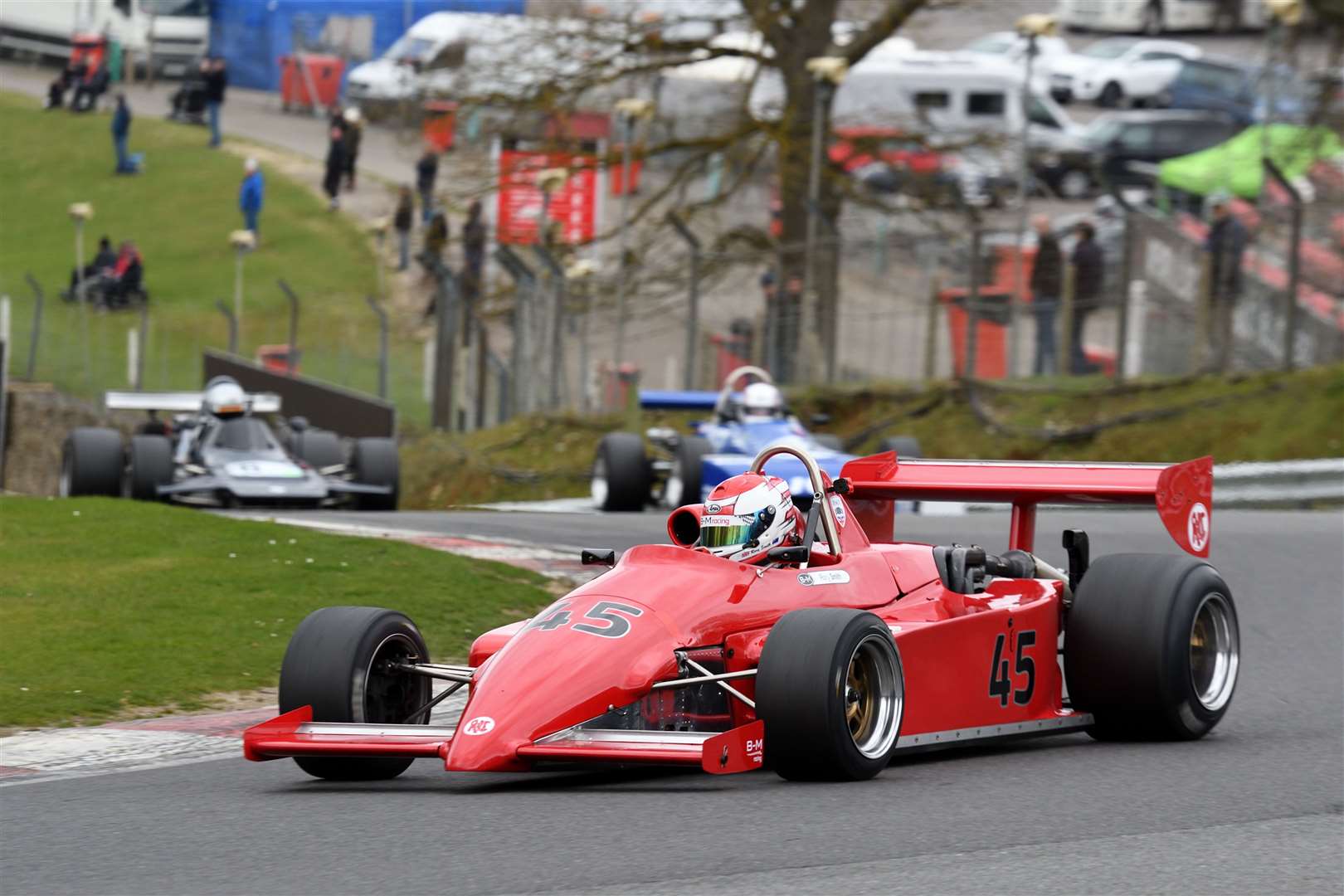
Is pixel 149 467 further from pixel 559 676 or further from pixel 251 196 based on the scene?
pixel 251 196

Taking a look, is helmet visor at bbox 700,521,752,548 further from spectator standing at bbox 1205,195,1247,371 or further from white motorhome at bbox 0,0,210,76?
white motorhome at bbox 0,0,210,76

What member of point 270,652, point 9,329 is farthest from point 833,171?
point 270,652

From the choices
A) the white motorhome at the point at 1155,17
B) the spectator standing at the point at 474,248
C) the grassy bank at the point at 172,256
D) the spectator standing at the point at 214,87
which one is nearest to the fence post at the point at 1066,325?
the spectator standing at the point at 474,248

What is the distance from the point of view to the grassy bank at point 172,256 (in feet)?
109

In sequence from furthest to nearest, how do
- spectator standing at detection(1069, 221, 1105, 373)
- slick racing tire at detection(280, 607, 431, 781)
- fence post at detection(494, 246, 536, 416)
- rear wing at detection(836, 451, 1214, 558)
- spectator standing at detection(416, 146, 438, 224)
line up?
spectator standing at detection(416, 146, 438, 224)
fence post at detection(494, 246, 536, 416)
spectator standing at detection(1069, 221, 1105, 373)
rear wing at detection(836, 451, 1214, 558)
slick racing tire at detection(280, 607, 431, 781)

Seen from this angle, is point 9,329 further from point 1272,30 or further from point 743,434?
point 1272,30

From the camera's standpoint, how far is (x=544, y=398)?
1109 inches

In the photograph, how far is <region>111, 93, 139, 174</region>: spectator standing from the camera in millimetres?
43812

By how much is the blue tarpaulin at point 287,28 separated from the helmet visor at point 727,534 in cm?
3631

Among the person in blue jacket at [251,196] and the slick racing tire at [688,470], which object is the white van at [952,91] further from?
the slick racing tire at [688,470]

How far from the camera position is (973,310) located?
24328 millimetres

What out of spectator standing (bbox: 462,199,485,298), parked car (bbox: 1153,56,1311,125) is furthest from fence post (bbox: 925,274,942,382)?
parked car (bbox: 1153,56,1311,125)

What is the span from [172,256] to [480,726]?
1401 inches

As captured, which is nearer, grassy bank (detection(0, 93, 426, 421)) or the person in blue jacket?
grassy bank (detection(0, 93, 426, 421))
